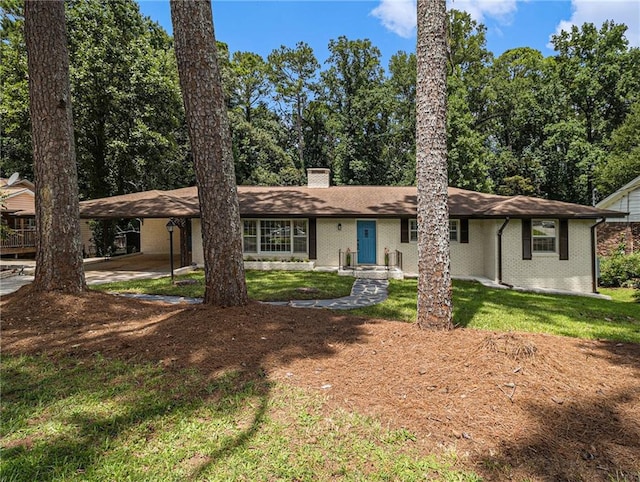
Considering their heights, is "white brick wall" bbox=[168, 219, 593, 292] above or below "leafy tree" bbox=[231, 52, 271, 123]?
below

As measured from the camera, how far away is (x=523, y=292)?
11070 mm

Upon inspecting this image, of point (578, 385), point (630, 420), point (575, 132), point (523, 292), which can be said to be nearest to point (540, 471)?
point (630, 420)

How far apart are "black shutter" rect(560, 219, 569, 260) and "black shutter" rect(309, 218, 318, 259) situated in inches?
349

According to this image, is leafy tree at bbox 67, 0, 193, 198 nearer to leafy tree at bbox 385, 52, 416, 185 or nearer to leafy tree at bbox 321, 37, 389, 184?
leafy tree at bbox 321, 37, 389, 184

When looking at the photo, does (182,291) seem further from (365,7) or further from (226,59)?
(226,59)

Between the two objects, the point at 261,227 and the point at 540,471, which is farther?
the point at 261,227

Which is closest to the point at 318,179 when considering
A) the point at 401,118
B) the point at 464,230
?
the point at 464,230

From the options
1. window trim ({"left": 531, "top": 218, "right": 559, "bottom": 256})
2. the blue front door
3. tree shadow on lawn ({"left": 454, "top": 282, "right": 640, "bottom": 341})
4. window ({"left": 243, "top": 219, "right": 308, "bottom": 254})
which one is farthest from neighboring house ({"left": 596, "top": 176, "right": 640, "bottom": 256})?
window ({"left": 243, "top": 219, "right": 308, "bottom": 254})

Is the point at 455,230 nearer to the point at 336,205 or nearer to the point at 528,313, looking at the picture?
the point at 336,205

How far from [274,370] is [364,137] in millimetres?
26344

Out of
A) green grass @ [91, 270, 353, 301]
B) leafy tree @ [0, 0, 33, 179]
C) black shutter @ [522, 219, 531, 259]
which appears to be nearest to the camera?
green grass @ [91, 270, 353, 301]

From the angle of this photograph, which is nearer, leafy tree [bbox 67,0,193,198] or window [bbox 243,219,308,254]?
window [bbox 243,219,308,254]

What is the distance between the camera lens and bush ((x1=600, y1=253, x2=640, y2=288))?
46.4 feet

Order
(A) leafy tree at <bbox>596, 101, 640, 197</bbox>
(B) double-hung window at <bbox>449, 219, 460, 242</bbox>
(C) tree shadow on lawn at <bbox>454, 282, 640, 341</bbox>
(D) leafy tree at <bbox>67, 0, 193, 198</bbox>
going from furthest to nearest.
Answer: (A) leafy tree at <bbox>596, 101, 640, 197</bbox>, (D) leafy tree at <bbox>67, 0, 193, 198</bbox>, (B) double-hung window at <bbox>449, 219, 460, 242</bbox>, (C) tree shadow on lawn at <bbox>454, 282, 640, 341</bbox>
